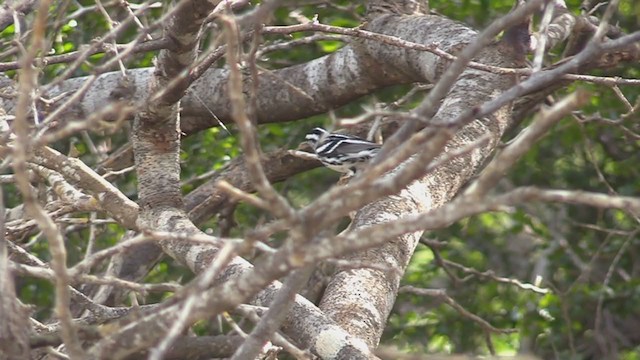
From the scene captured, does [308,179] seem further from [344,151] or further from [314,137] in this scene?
[344,151]

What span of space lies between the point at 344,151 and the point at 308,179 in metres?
1.31

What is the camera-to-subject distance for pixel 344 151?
5.10 meters

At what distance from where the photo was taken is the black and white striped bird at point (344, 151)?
5.07 m

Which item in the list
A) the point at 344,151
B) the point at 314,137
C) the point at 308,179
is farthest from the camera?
the point at 308,179

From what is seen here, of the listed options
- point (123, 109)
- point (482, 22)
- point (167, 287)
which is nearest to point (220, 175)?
point (482, 22)

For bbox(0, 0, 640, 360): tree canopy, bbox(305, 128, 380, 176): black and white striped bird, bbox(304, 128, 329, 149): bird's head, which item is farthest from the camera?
bbox(304, 128, 329, 149): bird's head

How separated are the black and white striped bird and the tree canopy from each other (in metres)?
0.07

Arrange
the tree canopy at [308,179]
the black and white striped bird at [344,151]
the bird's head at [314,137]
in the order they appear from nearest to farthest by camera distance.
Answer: the tree canopy at [308,179] → the black and white striped bird at [344,151] → the bird's head at [314,137]

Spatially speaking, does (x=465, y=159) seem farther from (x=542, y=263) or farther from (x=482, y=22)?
(x=542, y=263)

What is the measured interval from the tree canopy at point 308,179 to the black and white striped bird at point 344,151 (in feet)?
0.23

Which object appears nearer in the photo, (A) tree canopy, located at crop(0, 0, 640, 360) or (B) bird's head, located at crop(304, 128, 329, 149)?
(A) tree canopy, located at crop(0, 0, 640, 360)

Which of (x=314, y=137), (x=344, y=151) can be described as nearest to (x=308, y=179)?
(x=314, y=137)

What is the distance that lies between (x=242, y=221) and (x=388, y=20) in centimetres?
153

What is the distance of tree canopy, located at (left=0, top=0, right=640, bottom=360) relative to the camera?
1.85 meters
